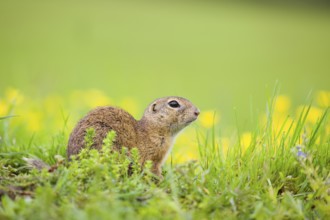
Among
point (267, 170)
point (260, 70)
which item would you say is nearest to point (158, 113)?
point (267, 170)

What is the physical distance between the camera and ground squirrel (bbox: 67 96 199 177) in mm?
4387

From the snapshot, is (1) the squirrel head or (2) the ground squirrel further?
(1) the squirrel head

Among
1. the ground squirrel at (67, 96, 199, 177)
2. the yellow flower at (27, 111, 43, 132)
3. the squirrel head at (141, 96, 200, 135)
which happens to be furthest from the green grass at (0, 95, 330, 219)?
the yellow flower at (27, 111, 43, 132)

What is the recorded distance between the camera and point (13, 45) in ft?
54.9

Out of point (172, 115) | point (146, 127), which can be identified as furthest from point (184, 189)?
point (172, 115)

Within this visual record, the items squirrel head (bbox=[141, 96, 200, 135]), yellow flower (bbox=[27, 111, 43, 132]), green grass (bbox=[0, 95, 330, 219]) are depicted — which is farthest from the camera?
yellow flower (bbox=[27, 111, 43, 132])

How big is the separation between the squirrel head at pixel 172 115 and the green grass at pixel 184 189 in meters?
1.19

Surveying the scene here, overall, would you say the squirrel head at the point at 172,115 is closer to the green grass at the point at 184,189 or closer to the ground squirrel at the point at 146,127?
the ground squirrel at the point at 146,127

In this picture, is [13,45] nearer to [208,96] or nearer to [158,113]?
[208,96]

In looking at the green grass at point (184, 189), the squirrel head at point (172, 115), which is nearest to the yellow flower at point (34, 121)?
the squirrel head at point (172, 115)

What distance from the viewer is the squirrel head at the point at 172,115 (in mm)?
5368

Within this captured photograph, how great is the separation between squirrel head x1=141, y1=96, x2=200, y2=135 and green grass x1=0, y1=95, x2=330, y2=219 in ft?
3.89

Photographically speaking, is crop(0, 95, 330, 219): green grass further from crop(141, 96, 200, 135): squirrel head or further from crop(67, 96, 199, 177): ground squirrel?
crop(141, 96, 200, 135): squirrel head

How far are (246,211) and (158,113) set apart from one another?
90.9 inches
